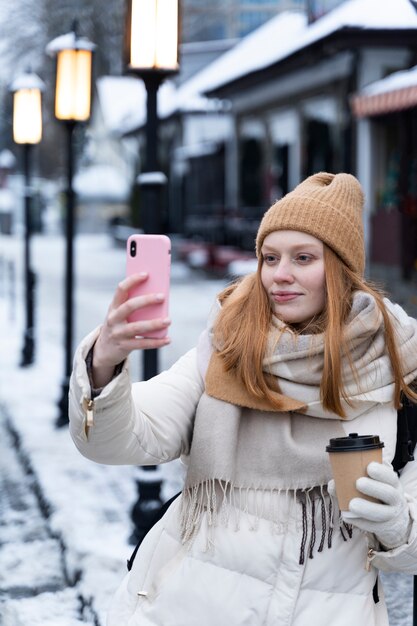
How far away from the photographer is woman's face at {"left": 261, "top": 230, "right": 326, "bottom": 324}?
250 centimetres

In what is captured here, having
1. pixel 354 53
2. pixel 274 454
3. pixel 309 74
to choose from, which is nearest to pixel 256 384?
pixel 274 454

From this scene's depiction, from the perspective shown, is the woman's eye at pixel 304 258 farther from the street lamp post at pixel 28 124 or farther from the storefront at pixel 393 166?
the storefront at pixel 393 166

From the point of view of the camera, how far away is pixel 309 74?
728 inches

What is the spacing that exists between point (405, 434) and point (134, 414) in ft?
2.02

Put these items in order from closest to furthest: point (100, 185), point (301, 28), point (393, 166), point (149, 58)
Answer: point (149, 58) < point (393, 166) < point (301, 28) < point (100, 185)

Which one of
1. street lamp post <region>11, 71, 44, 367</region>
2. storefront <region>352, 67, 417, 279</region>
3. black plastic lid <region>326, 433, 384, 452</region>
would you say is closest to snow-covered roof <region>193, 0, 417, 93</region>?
storefront <region>352, 67, 417, 279</region>

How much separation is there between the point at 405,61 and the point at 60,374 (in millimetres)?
8134

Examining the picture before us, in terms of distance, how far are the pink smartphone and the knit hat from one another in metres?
0.38

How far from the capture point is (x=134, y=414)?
2.43 meters

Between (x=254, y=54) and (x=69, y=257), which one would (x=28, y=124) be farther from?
(x=254, y=54)

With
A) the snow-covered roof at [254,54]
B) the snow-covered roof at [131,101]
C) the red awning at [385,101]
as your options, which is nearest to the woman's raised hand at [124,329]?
the snow-covered roof at [254,54]

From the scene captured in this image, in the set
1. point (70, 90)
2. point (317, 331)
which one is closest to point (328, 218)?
point (317, 331)

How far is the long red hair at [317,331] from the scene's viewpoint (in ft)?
7.90

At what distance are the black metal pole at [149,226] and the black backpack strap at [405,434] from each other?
2947 millimetres
